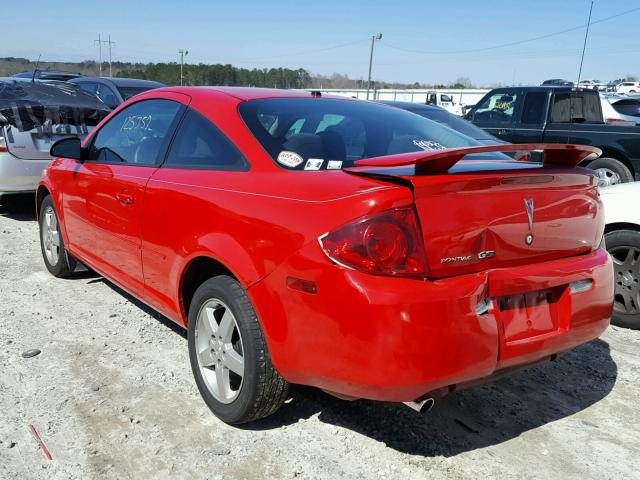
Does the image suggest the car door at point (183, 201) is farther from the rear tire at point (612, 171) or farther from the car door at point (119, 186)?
the rear tire at point (612, 171)

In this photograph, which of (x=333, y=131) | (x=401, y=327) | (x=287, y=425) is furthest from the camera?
(x=333, y=131)

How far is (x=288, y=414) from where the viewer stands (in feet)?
9.75

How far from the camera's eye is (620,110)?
11133 mm

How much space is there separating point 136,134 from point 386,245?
2.27m

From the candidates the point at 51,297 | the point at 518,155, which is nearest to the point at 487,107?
the point at 518,155

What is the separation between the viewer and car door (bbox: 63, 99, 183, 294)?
342cm

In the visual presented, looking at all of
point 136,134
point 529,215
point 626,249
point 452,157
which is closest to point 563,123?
point 626,249

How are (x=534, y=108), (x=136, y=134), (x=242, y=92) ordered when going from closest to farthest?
(x=242, y=92) < (x=136, y=134) < (x=534, y=108)

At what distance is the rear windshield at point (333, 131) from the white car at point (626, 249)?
5.04 feet

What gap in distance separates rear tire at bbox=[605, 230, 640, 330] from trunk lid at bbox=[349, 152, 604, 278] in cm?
180

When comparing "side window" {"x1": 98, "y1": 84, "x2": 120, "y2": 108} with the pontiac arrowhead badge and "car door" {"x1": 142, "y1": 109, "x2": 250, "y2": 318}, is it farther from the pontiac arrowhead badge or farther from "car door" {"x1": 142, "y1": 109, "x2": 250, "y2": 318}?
the pontiac arrowhead badge

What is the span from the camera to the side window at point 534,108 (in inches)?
358

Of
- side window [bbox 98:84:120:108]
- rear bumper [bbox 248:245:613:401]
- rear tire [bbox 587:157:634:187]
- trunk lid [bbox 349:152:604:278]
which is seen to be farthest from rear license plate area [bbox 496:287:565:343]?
side window [bbox 98:84:120:108]

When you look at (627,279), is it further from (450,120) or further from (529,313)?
(450,120)
